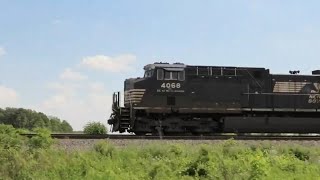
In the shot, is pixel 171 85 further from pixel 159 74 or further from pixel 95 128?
pixel 95 128

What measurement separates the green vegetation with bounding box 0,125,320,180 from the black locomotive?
22.6 ft

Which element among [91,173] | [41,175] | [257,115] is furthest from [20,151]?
[257,115]

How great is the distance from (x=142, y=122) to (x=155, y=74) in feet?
7.64

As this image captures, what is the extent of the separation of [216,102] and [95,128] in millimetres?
6166

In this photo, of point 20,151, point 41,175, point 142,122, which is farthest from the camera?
point 142,122

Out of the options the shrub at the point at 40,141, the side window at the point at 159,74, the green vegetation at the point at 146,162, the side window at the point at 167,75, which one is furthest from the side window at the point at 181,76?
the shrub at the point at 40,141

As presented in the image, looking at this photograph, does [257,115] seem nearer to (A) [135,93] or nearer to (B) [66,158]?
(A) [135,93]

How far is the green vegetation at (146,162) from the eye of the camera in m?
9.28

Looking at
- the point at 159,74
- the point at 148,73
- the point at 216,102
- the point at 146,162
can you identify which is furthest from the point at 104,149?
the point at 216,102

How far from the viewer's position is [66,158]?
1112 cm

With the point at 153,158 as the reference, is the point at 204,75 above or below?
above

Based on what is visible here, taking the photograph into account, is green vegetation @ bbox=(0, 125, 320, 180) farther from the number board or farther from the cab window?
the cab window

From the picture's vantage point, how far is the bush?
73.3 ft

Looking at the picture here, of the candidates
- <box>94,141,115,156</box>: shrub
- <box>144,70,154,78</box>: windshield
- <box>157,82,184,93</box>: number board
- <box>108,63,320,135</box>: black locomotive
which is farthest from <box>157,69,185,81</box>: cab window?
<box>94,141,115,156</box>: shrub
